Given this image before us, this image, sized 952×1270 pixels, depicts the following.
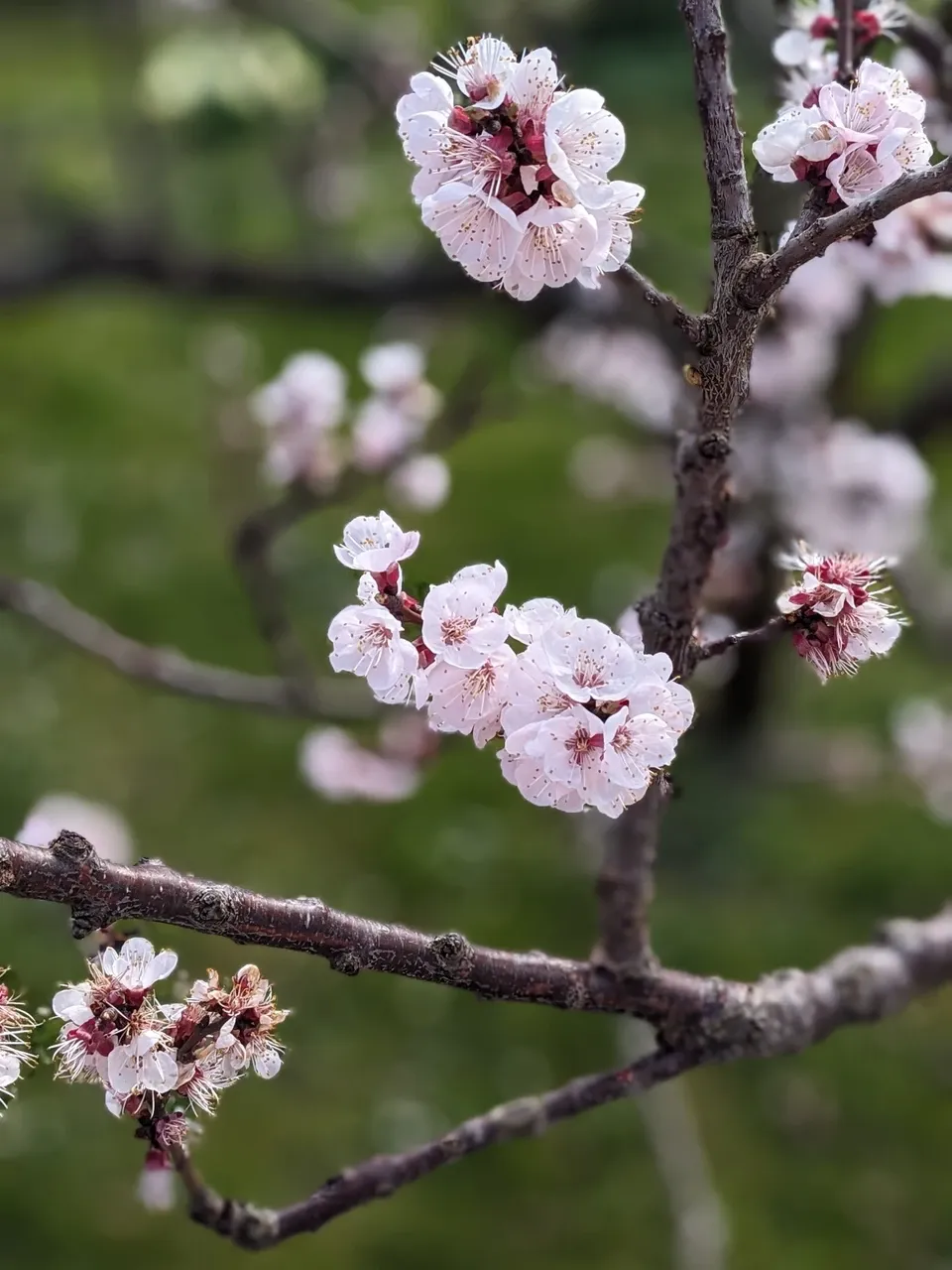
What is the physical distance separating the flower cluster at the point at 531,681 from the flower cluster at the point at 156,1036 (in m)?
0.25

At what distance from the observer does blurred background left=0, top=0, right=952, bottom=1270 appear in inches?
95.4

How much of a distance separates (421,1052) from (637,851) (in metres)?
1.64

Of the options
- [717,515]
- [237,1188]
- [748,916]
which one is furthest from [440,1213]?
[717,515]

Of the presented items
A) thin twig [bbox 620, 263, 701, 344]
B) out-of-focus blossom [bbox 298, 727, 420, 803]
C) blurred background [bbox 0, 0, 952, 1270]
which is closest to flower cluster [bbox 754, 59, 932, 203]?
thin twig [bbox 620, 263, 701, 344]

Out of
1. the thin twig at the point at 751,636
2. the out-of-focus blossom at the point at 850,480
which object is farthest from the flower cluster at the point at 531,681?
A: the out-of-focus blossom at the point at 850,480

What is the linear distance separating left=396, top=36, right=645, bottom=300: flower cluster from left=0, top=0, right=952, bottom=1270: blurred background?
0.86 metres

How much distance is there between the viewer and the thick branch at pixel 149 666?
219 cm

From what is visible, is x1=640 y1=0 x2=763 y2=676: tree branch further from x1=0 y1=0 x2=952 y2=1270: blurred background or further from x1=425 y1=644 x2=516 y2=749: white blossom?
x1=0 y1=0 x2=952 y2=1270: blurred background

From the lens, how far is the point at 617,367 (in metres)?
4.38

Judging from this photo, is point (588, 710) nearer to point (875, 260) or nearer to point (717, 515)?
point (717, 515)

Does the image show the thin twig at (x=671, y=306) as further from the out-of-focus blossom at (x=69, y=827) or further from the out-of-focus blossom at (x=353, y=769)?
the out-of-focus blossom at (x=353, y=769)

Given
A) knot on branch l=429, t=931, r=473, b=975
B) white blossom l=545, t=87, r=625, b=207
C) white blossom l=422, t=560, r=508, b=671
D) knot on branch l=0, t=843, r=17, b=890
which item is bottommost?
knot on branch l=429, t=931, r=473, b=975

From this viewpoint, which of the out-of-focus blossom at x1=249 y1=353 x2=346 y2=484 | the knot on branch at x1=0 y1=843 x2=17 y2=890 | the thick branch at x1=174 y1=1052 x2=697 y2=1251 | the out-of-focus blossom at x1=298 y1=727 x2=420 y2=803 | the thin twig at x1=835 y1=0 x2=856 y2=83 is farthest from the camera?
the out-of-focus blossom at x1=298 y1=727 x2=420 y2=803

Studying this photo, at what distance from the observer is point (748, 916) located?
121 inches
